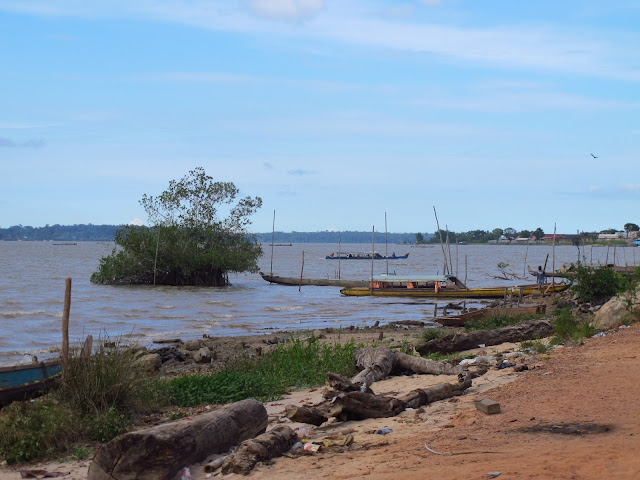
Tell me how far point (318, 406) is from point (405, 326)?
55.0 feet

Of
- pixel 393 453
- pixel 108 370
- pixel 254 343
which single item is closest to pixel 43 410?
pixel 108 370

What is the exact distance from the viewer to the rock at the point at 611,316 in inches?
552

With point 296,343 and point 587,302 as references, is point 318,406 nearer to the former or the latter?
point 296,343

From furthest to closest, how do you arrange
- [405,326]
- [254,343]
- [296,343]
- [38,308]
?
[38,308]
[405,326]
[254,343]
[296,343]

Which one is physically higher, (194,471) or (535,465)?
(535,465)

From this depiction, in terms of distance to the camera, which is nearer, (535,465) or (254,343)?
(535,465)

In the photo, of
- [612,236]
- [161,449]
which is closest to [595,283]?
[161,449]

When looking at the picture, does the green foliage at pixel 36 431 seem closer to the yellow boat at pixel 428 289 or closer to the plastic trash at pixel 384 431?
the plastic trash at pixel 384 431

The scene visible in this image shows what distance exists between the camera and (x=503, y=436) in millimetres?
6293

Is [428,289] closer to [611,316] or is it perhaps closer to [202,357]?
[611,316]

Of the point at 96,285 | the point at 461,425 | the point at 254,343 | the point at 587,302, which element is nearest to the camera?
the point at 461,425

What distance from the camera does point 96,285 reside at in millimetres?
42656

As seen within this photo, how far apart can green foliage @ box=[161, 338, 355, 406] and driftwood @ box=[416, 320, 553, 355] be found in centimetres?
218

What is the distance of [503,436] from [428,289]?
1302 inches
